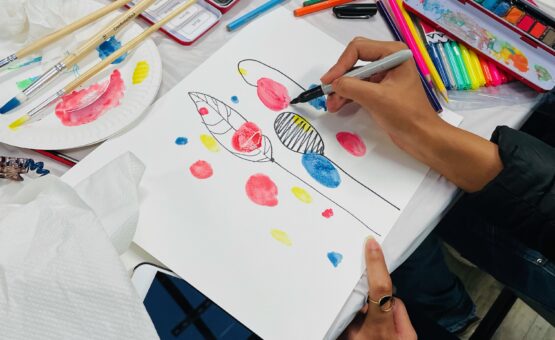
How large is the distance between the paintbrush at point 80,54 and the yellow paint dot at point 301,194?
1.00 feet

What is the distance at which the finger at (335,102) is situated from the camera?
57 centimetres

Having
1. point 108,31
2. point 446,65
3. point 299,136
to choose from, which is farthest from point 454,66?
point 108,31

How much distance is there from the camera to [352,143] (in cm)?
56

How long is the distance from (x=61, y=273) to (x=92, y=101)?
226 millimetres

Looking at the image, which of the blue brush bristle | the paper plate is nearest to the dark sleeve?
the paper plate

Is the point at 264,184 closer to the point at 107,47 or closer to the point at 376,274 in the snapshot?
the point at 376,274

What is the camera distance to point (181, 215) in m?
0.49

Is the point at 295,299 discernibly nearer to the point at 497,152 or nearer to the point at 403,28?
the point at 497,152

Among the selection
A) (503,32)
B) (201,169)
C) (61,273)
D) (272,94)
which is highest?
(503,32)

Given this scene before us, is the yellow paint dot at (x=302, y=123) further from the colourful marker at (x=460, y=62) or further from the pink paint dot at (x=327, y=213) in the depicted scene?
the colourful marker at (x=460, y=62)

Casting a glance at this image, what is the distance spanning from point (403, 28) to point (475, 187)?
252mm

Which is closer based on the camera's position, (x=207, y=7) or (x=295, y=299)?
(x=295, y=299)

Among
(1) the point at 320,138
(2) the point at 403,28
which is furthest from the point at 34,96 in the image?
(2) the point at 403,28

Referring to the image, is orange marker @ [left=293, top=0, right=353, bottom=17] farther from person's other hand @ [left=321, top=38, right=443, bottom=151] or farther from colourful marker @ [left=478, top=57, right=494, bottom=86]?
colourful marker @ [left=478, top=57, right=494, bottom=86]
